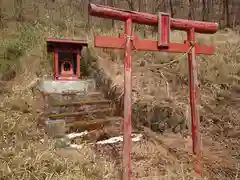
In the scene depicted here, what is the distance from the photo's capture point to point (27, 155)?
291cm

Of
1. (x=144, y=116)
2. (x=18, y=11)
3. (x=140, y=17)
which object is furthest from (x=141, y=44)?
(x=18, y=11)

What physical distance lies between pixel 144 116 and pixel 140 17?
8.26 feet

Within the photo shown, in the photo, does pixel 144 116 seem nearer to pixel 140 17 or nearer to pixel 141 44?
pixel 141 44

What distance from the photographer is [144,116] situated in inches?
196

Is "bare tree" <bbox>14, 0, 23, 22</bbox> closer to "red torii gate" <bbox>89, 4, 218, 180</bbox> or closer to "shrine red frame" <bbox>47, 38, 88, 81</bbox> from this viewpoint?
"shrine red frame" <bbox>47, 38, 88, 81</bbox>

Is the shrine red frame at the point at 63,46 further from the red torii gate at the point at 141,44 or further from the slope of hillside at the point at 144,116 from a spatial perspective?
the red torii gate at the point at 141,44

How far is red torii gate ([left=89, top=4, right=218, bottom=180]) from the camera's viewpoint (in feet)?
9.01

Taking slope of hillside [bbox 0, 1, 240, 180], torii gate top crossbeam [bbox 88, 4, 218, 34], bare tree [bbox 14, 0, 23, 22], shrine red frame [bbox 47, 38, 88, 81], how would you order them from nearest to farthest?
torii gate top crossbeam [bbox 88, 4, 218, 34] → slope of hillside [bbox 0, 1, 240, 180] → shrine red frame [bbox 47, 38, 88, 81] → bare tree [bbox 14, 0, 23, 22]

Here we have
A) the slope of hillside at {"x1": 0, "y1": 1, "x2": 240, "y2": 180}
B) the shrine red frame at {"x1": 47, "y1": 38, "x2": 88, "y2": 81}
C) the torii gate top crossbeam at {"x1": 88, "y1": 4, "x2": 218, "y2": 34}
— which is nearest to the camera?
the torii gate top crossbeam at {"x1": 88, "y1": 4, "x2": 218, "y2": 34}

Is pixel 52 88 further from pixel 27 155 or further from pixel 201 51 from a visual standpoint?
pixel 201 51

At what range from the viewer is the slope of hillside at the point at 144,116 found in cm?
294

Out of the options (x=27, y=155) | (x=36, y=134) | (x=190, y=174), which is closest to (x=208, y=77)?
(x=190, y=174)

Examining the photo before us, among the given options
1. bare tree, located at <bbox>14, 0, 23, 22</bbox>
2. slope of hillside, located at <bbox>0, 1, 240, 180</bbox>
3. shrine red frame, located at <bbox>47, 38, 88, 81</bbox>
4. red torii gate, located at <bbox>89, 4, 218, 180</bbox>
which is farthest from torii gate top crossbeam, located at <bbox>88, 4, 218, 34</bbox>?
bare tree, located at <bbox>14, 0, 23, 22</bbox>

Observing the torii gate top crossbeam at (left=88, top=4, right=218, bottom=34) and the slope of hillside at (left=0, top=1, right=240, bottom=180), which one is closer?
the torii gate top crossbeam at (left=88, top=4, right=218, bottom=34)
